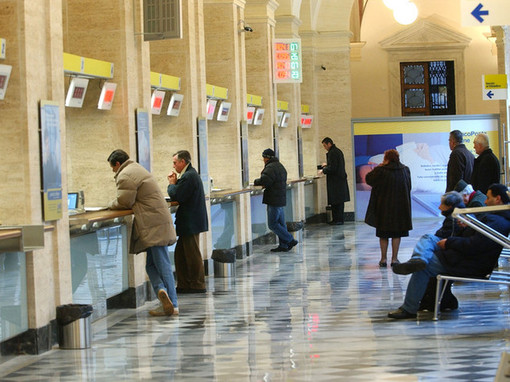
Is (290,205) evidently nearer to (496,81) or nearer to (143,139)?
(496,81)

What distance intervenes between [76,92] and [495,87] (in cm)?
1282

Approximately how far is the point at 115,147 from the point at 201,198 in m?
1.11

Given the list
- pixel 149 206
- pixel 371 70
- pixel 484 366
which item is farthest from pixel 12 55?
pixel 371 70

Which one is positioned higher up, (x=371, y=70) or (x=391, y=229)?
(x=371, y=70)

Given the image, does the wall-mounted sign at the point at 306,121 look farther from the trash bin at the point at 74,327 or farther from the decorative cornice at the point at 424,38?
the trash bin at the point at 74,327

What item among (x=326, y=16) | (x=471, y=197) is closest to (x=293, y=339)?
(x=471, y=197)

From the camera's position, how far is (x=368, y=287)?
1027cm

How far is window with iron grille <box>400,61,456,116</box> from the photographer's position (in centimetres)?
2719

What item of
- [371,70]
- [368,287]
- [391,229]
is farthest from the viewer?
[371,70]

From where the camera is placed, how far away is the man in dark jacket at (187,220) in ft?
32.5

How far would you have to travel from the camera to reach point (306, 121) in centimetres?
2011

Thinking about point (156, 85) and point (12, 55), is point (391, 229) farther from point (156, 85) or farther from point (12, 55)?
point (12, 55)

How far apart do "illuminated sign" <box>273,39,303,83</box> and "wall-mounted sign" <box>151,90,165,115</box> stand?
5.57 m

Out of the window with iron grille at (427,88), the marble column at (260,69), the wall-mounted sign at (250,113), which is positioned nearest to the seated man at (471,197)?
the wall-mounted sign at (250,113)
